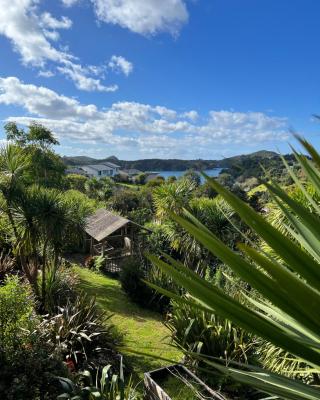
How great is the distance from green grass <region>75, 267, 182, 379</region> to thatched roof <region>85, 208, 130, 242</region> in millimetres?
4650

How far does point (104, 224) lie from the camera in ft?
82.5

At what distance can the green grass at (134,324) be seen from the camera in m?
9.46

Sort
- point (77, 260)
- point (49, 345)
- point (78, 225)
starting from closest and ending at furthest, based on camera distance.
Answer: point (49, 345) < point (78, 225) < point (77, 260)

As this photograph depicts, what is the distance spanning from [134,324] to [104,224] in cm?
1347

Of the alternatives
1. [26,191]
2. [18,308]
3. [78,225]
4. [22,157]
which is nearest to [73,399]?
[18,308]

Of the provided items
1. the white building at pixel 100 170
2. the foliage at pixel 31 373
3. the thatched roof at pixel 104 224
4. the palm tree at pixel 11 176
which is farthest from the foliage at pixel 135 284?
the white building at pixel 100 170

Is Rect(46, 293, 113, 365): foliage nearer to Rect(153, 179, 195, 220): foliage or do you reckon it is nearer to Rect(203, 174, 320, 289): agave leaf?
Rect(203, 174, 320, 289): agave leaf

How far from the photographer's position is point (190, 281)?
36.8 inches

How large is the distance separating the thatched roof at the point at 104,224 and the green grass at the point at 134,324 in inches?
183

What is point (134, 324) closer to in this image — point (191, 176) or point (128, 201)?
point (191, 176)

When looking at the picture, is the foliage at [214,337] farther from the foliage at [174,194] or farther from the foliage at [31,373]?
the foliage at [174,194]

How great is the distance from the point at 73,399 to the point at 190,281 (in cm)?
560

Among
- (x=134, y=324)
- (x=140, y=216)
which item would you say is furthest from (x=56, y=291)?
(x=140, y=216)

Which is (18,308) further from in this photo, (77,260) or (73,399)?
(77,260)
